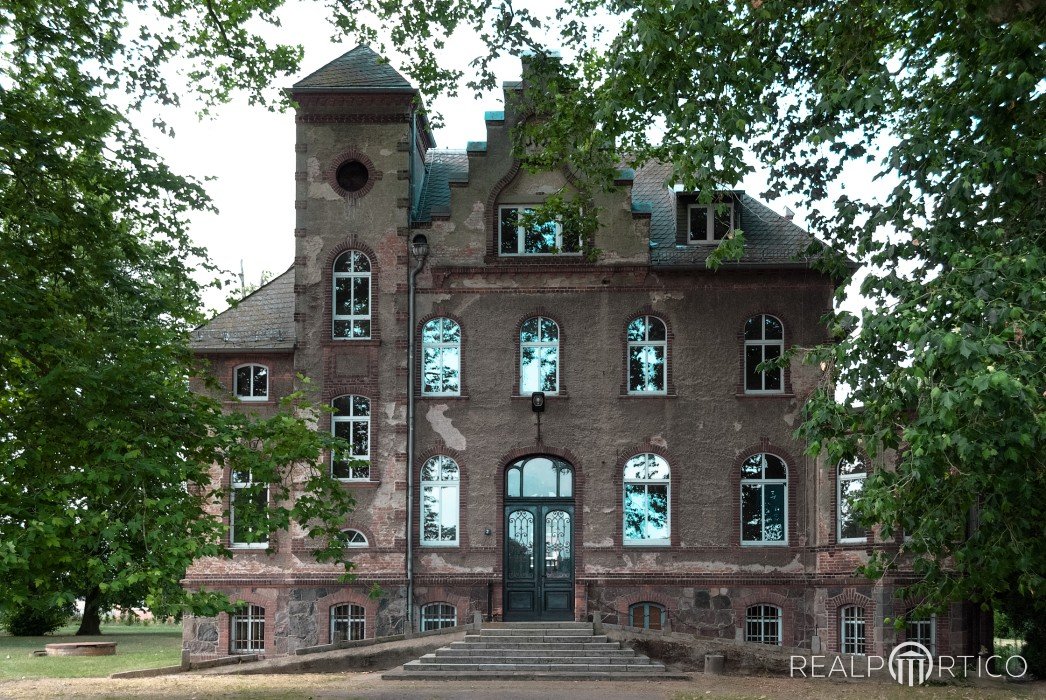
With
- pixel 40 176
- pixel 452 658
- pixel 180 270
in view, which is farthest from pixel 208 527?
pixel 452 658

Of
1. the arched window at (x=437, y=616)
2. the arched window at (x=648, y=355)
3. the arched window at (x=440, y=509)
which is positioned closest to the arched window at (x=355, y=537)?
the arched window at (x=440, y=509)

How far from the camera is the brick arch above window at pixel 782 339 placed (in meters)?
25.9

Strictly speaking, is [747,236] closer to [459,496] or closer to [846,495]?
[846,495]

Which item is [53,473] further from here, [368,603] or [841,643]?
[841,643]

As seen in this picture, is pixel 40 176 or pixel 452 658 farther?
pixel 452 658

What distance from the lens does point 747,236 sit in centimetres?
2712

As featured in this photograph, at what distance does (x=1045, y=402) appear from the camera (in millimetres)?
13305

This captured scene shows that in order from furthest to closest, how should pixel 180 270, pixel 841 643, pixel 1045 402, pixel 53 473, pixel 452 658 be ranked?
pixel 841 643 < pixel 452 658 < pixel 180 270 < pixel 53 473 < pixel 1045 402

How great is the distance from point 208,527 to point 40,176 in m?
4.83

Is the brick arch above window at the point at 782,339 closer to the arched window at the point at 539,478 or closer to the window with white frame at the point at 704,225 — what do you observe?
the window with white frame at the point at 704,225

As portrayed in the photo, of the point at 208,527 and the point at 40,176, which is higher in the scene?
the point at 40,176

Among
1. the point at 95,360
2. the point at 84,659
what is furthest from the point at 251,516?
the point at 84,659

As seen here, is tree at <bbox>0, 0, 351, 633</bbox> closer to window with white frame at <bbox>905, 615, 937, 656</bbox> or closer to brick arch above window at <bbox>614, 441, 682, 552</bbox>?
brick arch above window at <bbox>614, 441, 682, 552</bbox>

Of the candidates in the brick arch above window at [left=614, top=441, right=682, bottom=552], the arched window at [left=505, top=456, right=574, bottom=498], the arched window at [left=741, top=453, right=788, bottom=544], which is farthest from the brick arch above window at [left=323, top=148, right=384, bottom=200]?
the arched window at [left=741, top=453, right=788, bottom=544]
